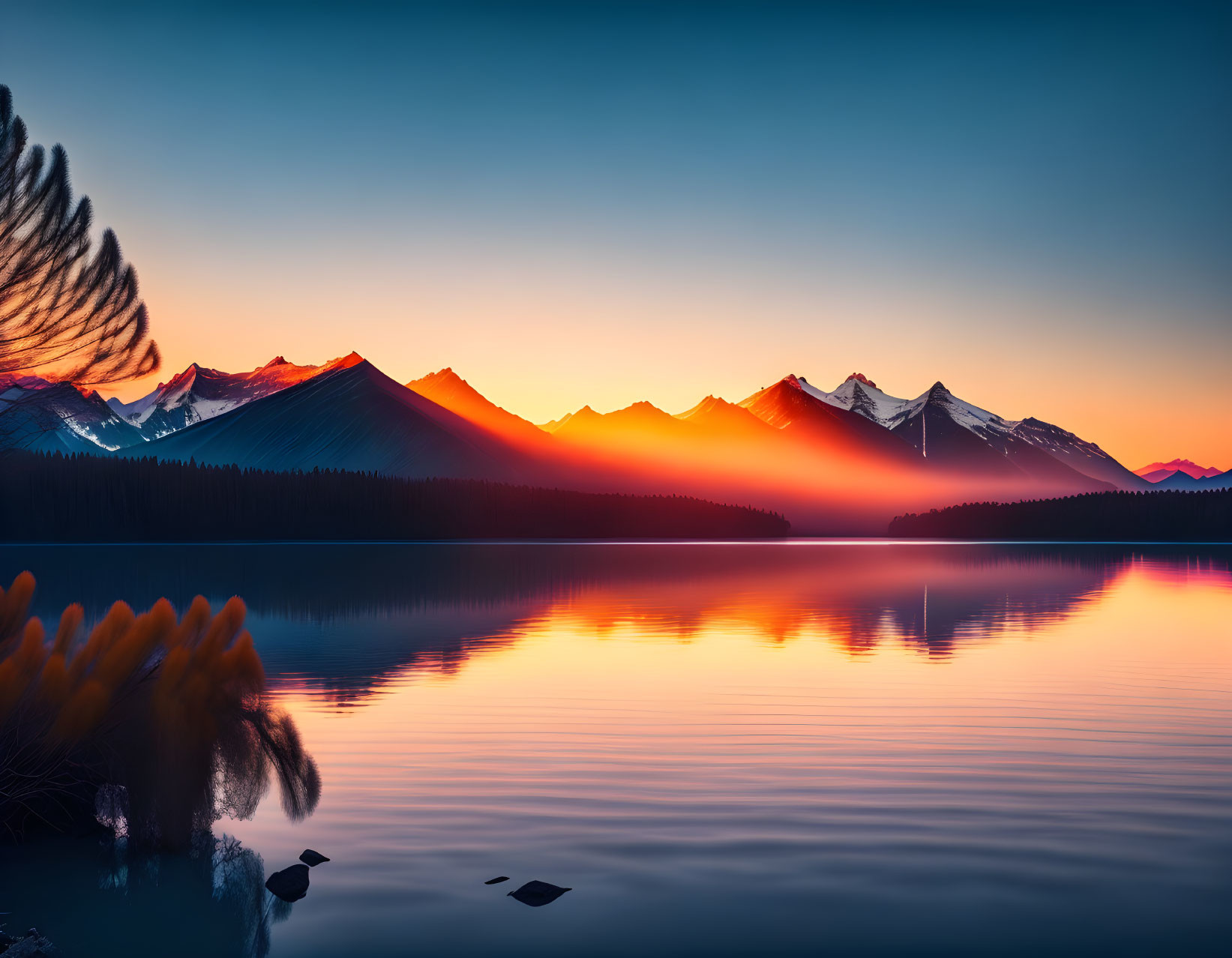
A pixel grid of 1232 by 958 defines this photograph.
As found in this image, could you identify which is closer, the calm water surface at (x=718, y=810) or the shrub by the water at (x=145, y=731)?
the calm water surface at (x=718, y=810)

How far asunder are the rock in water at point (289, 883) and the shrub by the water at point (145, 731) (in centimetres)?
136

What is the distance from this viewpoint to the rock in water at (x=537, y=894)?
29.6 ft

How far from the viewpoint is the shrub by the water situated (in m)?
10.1

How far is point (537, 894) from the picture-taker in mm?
9086

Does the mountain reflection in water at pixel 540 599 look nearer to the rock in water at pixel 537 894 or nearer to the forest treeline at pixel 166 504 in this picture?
the rock in water at pixel 537 894

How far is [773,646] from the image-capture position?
29.2m

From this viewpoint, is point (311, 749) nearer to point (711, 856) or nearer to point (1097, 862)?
point (711, 856)

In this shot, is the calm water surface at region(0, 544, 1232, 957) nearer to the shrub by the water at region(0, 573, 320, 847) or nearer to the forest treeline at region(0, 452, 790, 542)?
the shrub by the water at region(0, 573, 320, 847)

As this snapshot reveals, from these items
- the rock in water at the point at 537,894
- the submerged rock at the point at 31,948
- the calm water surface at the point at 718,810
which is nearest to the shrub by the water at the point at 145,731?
the calm water surface at the point at 718,810

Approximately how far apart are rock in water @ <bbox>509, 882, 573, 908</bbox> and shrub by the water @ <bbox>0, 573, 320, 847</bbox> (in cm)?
324

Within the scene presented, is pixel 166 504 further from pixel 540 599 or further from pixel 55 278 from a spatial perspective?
pixel 55 278

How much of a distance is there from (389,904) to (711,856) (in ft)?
10.9

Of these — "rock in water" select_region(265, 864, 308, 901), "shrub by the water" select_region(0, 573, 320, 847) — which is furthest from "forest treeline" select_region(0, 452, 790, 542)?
"rock in water" select_region(265, 864, 308, 901)

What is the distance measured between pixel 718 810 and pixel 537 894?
360 cm
